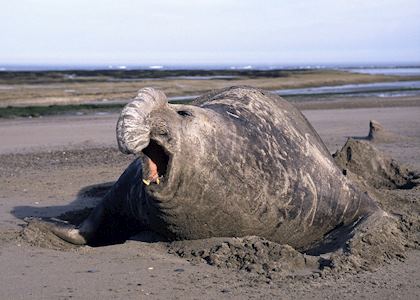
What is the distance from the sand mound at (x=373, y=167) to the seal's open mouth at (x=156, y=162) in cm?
385

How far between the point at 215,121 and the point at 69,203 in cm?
317

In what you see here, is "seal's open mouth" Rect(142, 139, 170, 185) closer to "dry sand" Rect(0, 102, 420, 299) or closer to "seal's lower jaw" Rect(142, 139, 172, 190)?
"seal's lower jaw" Rect(142, 139, 172, 190)

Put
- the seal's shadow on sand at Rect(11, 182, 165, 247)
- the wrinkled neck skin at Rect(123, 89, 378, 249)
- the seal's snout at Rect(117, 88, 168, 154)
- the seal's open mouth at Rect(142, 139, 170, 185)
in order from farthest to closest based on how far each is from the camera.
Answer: the seal's shadow on sand at Rect(11, 182, 165, 247)
the wrinkled neck skin at Rect(123, 89, 378, 249)
the seal's open mouth at Rect(142, 139, 170, 185)
the seal's snout at Rect(117, 88, 168, 154)

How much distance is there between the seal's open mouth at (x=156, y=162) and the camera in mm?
4816

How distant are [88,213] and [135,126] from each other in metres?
3.17

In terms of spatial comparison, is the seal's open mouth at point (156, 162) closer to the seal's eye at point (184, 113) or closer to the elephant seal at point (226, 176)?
the elephant seal at point (226, 176)

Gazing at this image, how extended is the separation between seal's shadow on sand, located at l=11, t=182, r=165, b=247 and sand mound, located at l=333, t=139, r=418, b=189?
8.90ft

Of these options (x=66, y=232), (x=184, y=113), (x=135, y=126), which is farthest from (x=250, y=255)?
(x=66, y=232)

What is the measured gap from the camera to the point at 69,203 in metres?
8.04

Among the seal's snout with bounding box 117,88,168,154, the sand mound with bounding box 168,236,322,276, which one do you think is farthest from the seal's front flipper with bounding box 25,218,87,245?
the seal's snout with bounding box 117,88,168,154

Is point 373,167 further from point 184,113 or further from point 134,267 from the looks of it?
point 134,267

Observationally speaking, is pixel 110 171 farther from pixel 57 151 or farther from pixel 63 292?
pixel 63 292

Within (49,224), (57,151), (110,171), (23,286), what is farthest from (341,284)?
(57,151)

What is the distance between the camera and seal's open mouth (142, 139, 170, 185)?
482cm
